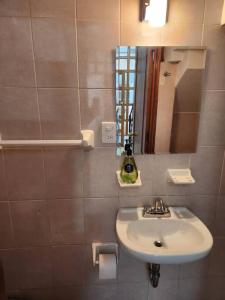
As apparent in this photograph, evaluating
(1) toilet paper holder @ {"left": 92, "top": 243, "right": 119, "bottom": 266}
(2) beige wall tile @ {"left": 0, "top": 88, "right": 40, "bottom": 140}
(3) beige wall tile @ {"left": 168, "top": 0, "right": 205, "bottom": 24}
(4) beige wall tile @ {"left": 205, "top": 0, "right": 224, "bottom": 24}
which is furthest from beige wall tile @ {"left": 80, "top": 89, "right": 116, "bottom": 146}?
(1) toilet paper holder @ {"left": 92, "top": 243, "right": 119, "bottom": 266}

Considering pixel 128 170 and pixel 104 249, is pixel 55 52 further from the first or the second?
pixel 104 249

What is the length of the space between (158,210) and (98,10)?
103 centimetres

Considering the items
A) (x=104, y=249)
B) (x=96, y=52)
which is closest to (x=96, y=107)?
(x=96, y=52)

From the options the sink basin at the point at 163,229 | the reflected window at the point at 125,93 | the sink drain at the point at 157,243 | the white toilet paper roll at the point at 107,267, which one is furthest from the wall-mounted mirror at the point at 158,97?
the white toilet paper roll at the point at 107,267

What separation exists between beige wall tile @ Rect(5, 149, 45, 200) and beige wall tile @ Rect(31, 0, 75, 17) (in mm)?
636

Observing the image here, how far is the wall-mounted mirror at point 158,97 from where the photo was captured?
1.04 metres

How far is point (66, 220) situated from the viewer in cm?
123

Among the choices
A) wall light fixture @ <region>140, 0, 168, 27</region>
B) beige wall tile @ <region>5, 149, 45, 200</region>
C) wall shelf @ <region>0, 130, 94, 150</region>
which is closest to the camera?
wall light fixture @ <region>140, 0, 168, 27</region>

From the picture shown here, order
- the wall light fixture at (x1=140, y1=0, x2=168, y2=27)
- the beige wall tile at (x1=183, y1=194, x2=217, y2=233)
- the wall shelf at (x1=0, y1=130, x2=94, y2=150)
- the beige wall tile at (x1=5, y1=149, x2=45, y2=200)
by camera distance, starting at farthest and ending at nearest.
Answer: the beige wall tile at (x1=183, y1=194, x2=217, y2=233) → the beige wall tile at (x1=5, y1=149, x2=45, y2=200) → the wall shelf at (x1=0, y1=130, x2=94, y2=150) → the wall light fixture at (x1=140, y1=0, x2=168, y2=27)

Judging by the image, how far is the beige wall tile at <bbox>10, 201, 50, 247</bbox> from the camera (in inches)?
47.1

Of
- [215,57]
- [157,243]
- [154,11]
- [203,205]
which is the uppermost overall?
[154,11]

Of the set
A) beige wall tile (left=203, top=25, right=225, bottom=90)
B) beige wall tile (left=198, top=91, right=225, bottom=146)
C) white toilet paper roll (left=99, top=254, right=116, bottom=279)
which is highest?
beige wall tile (left=203, top=25, right=225, bottom=90)

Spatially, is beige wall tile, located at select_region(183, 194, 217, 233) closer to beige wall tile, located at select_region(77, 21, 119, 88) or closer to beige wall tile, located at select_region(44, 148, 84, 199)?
beige wall tile, located at select_region(44, 148, 84, 199)

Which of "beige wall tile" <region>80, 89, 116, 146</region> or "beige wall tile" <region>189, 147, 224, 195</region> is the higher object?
"beige wall tile" <region>80, 89, 116, 146</region>
